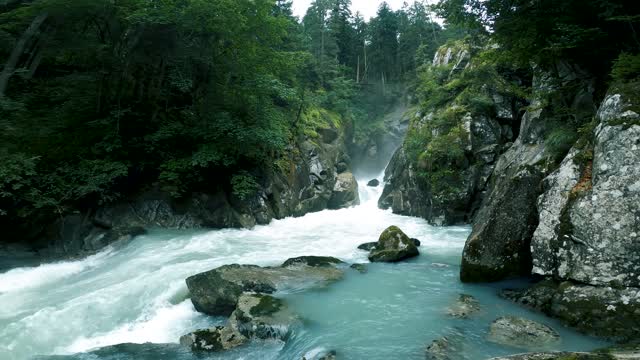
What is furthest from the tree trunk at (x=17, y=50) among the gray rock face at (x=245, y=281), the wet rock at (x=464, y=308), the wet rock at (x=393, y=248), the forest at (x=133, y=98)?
the wet rock at (x=464, y=308)

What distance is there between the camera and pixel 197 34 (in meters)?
16.6

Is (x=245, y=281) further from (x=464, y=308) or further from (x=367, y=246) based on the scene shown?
(x=367, y=246)

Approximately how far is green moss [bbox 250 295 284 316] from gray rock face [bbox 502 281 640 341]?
17.7 ft

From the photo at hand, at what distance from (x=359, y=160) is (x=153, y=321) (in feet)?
99.7

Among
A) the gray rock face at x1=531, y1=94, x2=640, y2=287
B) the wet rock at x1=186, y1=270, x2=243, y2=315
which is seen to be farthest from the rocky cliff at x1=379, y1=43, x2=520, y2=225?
the wet rock at x1=186, y1=270, x2=243, y2=315

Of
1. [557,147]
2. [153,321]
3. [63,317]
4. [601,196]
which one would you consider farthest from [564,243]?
[63,317]

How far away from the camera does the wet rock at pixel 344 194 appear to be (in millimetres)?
25984

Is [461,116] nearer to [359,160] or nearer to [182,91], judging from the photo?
[182,91]

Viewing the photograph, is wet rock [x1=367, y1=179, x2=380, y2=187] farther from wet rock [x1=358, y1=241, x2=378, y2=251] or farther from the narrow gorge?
wet rock [x1=358, y1=241, x2=378, y2=251]

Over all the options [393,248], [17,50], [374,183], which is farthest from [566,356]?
[374,183]

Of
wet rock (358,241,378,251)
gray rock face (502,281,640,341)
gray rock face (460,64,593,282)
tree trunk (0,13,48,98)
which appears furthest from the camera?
wet rock (358,241,378,251)

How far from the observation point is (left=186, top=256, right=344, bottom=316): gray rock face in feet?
28.3

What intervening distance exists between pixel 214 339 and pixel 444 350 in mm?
4195

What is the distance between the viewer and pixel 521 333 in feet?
21.4
